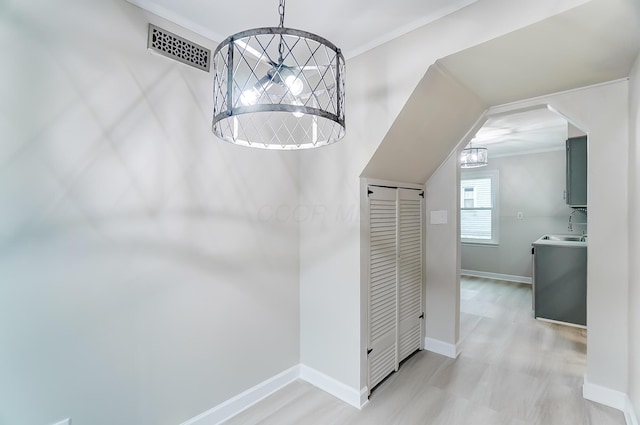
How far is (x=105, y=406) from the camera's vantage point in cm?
142

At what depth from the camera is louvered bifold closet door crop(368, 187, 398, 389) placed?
2.15 m

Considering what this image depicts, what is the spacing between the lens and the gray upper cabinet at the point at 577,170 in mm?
2832

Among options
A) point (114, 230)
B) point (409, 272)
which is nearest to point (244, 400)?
point (114, 230)

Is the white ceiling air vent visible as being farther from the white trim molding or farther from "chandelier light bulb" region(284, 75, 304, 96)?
the white trim molding

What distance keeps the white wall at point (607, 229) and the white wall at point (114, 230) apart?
7.52 ft

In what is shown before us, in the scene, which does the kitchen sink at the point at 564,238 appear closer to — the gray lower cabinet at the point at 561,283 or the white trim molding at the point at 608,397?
the gray lower cabinet at the point at 561,283

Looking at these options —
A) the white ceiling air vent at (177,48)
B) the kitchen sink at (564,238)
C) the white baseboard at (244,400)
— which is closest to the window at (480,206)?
the kitchen sink at (564,238)

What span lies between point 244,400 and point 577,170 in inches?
142

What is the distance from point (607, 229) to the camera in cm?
192

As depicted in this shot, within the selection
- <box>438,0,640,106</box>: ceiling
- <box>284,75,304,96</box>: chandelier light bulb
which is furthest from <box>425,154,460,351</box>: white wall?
<box>284,75,304,96</box>: chandelier light bulb

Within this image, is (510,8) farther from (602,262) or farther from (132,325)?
(132,325)

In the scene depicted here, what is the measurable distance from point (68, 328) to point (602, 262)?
121 inches

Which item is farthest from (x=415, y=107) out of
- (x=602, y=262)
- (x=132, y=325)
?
(x=132, y=325)

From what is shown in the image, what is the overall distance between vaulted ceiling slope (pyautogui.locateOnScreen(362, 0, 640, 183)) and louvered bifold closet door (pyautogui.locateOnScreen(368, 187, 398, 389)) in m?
0.22
